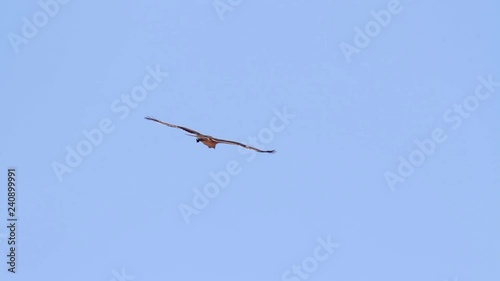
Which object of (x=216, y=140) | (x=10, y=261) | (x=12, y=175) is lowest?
(x=216, y=140)

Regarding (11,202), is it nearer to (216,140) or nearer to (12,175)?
(12,175)

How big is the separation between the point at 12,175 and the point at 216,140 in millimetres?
10798

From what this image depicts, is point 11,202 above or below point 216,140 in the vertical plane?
above

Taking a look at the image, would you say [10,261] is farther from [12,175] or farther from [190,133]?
[190,133]

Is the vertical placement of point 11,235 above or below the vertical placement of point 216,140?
above

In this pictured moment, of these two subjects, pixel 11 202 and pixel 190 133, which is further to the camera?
pixel 11 202

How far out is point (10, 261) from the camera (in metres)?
34.3

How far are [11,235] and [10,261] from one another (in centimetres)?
94

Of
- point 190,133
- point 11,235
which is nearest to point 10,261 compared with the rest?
point 11,235

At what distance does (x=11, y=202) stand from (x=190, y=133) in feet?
33.9

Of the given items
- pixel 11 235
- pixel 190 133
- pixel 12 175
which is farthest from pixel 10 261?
pixel 190 133

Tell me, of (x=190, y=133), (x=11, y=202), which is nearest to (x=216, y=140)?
(x=190, y=133)

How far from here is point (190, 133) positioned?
89.7ft

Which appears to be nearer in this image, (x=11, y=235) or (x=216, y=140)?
(x=216, y=140)
